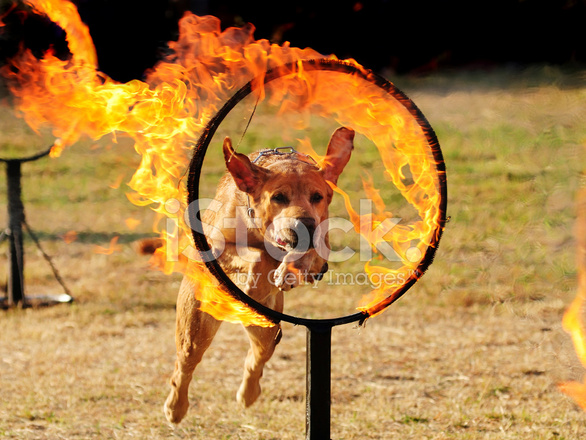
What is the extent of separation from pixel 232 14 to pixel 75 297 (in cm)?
759

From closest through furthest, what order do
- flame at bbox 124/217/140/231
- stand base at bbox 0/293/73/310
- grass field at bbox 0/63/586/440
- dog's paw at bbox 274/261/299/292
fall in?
dog's paw at bbox 274/261/299/292 < grass field at bbox 0/63/586/440 < stand base at bbox 0/293/73/310 < flame at bbox 124/217/140/231

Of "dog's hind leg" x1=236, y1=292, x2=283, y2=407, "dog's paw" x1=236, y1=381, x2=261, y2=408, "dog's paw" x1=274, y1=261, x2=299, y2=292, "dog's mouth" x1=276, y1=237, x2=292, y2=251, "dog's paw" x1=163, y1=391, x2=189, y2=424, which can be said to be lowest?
"dog's paw" x1=163, y1=391, x2=189, y2=424

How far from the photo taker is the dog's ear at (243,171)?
377 centimetres

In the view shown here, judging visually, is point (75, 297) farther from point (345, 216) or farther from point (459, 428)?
point (459, 428)

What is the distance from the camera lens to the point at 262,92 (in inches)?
149

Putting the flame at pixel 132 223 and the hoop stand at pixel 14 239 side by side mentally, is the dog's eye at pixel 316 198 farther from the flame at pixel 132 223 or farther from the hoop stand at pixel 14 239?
the flame at pixel 132 223

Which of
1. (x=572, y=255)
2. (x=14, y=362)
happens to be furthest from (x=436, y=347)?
(x=14, y=362)

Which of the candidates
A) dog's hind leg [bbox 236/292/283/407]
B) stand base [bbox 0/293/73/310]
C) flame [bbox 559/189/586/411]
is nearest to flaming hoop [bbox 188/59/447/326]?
dog's hind leg [bbox 236/292/283/407]

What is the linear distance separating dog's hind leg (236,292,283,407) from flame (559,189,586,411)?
2.75 meters

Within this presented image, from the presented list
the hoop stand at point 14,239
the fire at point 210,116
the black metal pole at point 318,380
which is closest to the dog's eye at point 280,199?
the fire at point 210,116

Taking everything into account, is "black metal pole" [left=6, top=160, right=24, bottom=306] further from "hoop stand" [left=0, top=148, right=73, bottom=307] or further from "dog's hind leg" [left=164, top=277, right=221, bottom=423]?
"dog's hind leg" [left=164, top=277, right=221, bottom=423]

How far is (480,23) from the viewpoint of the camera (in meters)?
14.8

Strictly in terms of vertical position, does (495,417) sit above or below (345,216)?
below

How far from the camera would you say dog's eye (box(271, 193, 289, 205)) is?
3.79 metres
